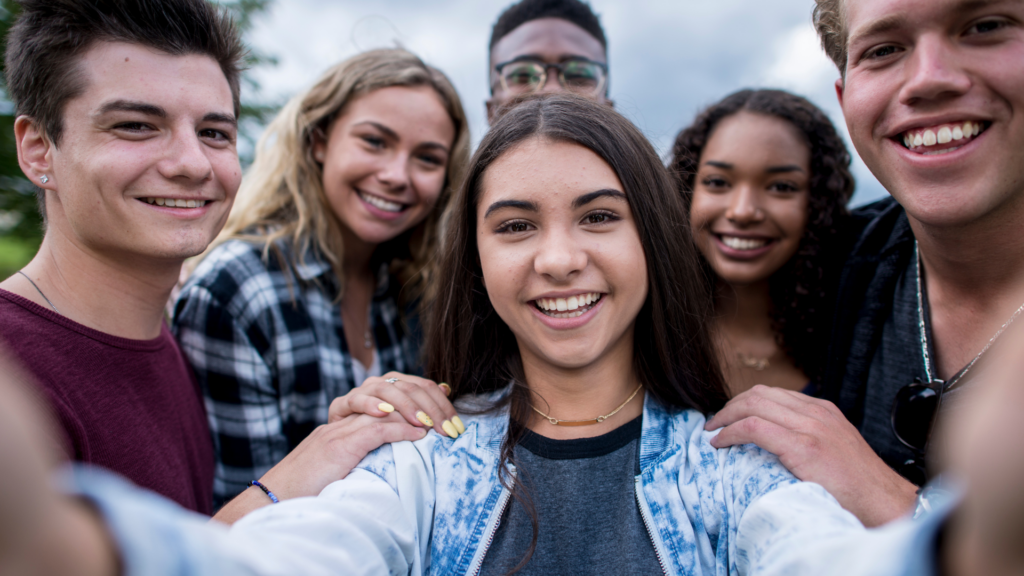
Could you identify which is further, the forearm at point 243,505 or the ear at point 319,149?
the ear at point 319,149

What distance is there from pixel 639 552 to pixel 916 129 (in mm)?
1618

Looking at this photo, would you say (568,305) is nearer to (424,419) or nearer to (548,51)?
(424,419)

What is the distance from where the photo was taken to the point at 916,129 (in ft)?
6.73

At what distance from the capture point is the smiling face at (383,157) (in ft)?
10.5

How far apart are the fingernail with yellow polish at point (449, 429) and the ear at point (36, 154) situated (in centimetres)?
150

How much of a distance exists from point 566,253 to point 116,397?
1.52 m

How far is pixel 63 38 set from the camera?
6.47ft

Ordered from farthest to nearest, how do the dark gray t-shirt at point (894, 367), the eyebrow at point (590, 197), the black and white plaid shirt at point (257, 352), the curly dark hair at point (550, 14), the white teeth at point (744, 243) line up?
the curly dark hair at point (550, 14) < the white teeth at point (744, 243) < the black and white plaid shirt at point (257, 352) < the dark gray t-shirt at point (894, 367) < the eyebrow at point (590, 197)

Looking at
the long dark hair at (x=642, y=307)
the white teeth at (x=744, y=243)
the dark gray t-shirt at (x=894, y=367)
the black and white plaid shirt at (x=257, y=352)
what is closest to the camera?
the long dark hair at (x=642, y=307)

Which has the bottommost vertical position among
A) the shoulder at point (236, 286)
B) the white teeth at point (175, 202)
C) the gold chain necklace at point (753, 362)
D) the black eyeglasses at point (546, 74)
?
Result: the gold chain necklace at point (753, 362)

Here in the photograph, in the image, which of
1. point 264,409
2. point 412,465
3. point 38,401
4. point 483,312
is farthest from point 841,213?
point 38,401

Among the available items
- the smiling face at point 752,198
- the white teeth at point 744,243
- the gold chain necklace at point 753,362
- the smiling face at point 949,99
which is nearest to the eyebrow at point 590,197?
the smiling face at point 949,99

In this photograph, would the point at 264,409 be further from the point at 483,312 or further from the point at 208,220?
the point at 483,312

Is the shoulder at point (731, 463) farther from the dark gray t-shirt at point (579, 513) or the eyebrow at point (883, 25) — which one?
the eyebrow at point (883, 25)
